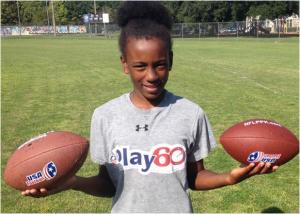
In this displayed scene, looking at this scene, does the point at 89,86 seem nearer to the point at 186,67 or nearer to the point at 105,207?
the point at 186,67

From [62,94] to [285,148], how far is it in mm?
9552

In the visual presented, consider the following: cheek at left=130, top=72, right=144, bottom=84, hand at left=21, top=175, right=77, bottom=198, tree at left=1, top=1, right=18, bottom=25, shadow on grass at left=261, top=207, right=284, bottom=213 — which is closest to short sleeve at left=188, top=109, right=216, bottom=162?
cheek at left=130, top=72, right=144, bottom=84

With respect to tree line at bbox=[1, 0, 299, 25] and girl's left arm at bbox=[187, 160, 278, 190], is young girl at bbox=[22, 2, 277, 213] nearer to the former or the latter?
girl's left arm at bbox=[187, 160, 278, 190]

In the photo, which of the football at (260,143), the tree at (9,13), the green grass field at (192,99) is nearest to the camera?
the football at (260,143)

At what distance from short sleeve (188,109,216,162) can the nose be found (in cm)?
32

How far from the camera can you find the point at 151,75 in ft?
7.37

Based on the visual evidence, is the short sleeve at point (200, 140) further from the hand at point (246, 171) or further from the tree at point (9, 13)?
the tree at point (9, 13)

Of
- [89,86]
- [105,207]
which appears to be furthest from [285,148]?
[89,86]

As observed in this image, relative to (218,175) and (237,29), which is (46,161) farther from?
(237,29)

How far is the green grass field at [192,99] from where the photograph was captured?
4684 mm

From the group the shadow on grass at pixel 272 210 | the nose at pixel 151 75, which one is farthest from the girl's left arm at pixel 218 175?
the shadow on grass at pixel 272 210

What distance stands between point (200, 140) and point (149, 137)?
0.31 meters

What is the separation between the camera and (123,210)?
2322mm

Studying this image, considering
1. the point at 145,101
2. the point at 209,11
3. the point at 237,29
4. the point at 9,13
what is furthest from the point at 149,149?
the point at 9,13
